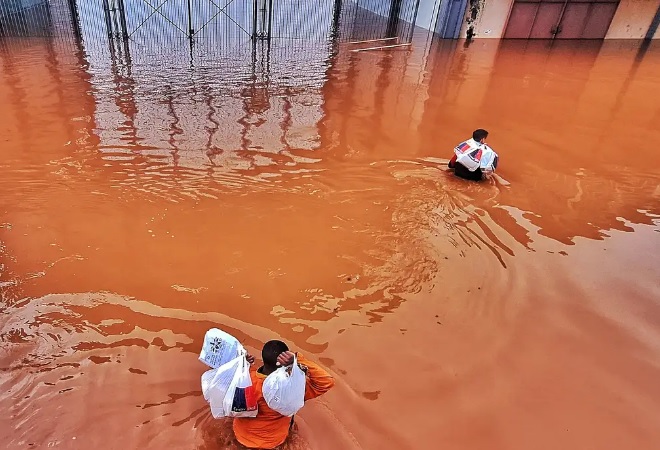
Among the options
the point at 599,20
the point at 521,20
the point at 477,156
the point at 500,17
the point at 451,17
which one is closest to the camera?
the point at 477,156

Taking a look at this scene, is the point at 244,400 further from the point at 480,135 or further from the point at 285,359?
the point at 480,135

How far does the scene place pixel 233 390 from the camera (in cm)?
268

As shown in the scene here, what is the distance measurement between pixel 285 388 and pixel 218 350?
2.07ft

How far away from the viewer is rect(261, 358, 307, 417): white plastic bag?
261cm

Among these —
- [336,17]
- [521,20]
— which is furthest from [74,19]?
[521,20]

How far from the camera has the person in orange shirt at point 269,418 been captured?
2.77 m

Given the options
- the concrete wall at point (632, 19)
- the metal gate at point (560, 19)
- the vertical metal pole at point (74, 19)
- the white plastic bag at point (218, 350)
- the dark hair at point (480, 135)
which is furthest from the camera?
the concrete wall at point (632, 19)

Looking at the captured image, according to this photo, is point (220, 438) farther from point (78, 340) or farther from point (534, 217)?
point (534, 217)

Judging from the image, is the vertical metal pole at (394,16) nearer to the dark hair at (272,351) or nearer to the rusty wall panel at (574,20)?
the rusty wall panel at (574,20)

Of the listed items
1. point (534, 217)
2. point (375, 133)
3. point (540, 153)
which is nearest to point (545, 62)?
point (540, 153)

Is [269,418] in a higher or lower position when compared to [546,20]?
lower

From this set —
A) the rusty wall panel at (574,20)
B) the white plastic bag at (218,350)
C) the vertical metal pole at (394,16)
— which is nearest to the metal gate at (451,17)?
the vertical metal pole at (394,16)

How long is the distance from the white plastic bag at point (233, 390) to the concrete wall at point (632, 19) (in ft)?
72.5

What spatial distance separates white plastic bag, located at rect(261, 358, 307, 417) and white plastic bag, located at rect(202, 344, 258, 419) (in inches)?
4.5
